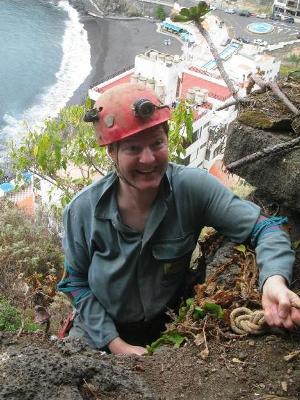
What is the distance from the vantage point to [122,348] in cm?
346

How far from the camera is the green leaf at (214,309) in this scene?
306 centimetres

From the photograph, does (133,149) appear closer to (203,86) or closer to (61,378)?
(61,378)

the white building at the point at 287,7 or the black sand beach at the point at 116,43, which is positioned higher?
the white building at the point at 287,7

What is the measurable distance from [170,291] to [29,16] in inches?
2098

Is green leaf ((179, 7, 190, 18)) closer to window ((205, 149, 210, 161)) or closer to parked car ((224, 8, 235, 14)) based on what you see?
window ((205, 149, 210, 161))

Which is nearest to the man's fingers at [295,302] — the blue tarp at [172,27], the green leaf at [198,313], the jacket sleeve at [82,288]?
the green leaf at [198,313]

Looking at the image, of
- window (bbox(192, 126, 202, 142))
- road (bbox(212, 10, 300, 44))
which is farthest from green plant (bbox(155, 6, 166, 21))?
window (bbox(192, 126, 202, 142))

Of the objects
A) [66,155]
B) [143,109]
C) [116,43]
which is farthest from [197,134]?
[116,43]

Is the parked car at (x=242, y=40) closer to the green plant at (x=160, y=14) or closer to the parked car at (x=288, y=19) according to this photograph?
the green plant at (x=160, y=14)

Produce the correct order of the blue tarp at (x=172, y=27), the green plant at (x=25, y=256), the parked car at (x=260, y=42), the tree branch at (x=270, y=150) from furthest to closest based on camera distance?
the blue tarp at (x=172, y=27)
the parked car at (x=260, y=42)
the green plant at (x=25, y=256)
the tree branch at (x=270, y=150)

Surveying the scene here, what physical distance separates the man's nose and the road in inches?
1984

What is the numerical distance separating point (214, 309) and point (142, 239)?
613 millimetres

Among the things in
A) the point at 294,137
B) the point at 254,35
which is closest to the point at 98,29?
the point at 254,35

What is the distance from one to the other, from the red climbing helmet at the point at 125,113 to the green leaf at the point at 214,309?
107cm
